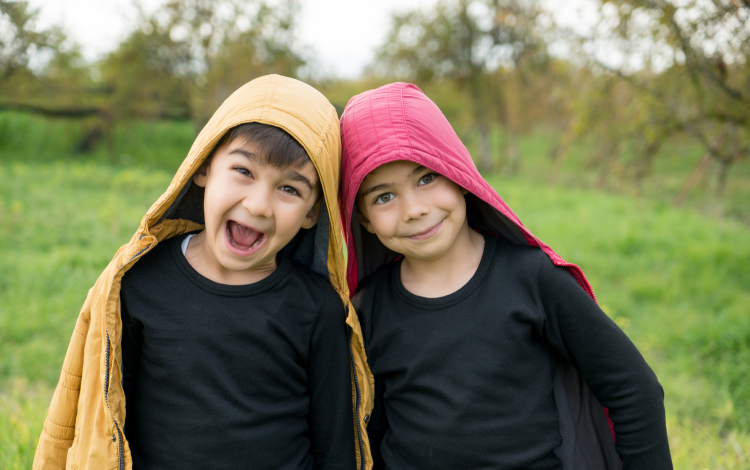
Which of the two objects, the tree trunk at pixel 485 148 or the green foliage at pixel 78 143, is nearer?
the green foliage at pixel 78 143

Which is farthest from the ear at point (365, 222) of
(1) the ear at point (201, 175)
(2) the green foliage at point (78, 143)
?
(2) the green foliage at point (78, 143)

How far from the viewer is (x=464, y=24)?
645 inches

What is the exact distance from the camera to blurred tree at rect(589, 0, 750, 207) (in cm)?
Answer: 410

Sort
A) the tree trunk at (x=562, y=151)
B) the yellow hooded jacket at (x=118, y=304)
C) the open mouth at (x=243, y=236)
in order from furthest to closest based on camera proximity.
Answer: the tree trunk at (x=562, y=151) → the open mouth at (x=243, y=236) → the yellow hooded jacket at (x=118, y=304)

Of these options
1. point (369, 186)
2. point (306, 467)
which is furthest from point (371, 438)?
point (369, 186)

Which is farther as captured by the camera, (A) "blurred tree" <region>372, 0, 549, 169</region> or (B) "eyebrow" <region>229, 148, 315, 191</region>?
(A) "blurred tree" <region>372, 0, 549, 169</region>

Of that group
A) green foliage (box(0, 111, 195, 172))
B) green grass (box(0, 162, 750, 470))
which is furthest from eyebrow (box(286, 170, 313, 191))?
green foliage (box(0, 111, 195, 172))

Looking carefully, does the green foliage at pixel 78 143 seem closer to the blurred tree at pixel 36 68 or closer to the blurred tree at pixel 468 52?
the blurred tree at pixel 36 68

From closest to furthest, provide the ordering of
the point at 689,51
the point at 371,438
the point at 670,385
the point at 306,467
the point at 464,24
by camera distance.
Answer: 1. the point at 306,467
2. the point at 371,438
3. the point at 670,385
4. the point at 689,51
5. the point at 464,24

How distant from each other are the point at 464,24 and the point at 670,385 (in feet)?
49.1

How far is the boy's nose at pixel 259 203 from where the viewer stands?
162 centimetres

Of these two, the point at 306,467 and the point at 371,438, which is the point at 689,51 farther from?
the point at 306,467

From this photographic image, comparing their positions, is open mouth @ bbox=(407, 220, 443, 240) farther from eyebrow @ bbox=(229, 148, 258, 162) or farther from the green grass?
the green grass

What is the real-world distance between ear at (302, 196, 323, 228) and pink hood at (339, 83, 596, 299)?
0.10 m
